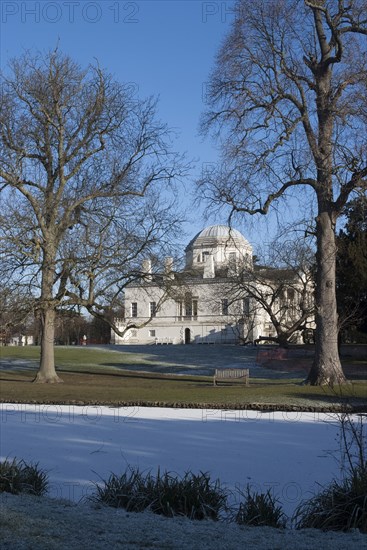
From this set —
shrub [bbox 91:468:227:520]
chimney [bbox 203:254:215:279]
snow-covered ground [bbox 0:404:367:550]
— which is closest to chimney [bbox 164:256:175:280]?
snow-covered ground [bbox 0:404:367:550]

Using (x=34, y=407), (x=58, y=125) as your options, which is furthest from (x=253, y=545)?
(x=58, y=125)

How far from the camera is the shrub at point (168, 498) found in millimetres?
7309

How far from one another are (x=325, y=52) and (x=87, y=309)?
14194 mm

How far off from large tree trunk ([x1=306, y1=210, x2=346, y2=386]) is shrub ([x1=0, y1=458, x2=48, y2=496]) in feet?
62.7

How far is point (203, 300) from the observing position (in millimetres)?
52500

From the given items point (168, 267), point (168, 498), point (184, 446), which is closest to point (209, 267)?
point (168, 267)

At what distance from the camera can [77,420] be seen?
647 inches

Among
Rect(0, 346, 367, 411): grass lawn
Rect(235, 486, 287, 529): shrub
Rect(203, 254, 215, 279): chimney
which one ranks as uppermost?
Rect(203, 254, 215, 279): chimney

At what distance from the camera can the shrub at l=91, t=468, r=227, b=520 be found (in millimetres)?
7309

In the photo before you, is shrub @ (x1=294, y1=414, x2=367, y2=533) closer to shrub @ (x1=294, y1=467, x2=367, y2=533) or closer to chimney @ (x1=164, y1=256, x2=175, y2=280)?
shrub @ (x1=294, y1=467, x2=367, y2=533)

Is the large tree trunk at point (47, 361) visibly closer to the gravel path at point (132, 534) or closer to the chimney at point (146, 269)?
the chimney at point (146, 269)

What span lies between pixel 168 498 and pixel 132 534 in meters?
1.37

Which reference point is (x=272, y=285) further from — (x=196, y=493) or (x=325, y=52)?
(x=196, y=493)

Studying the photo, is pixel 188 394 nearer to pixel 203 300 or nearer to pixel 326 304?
pixel 326 304
